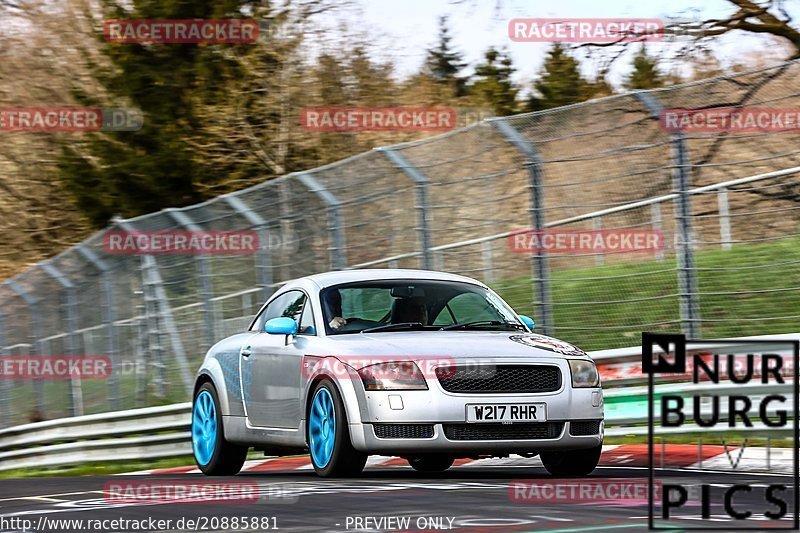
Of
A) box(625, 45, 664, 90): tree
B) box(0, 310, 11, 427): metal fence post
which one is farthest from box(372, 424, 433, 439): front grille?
box(0, 310, 11, 427): metal fence post

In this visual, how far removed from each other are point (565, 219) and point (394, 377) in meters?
5.95

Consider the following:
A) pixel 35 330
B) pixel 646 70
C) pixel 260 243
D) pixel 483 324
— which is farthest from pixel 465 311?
pixel 35 330

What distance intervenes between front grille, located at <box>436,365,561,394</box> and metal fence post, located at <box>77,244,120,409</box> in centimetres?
1152

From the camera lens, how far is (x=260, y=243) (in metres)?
16.5

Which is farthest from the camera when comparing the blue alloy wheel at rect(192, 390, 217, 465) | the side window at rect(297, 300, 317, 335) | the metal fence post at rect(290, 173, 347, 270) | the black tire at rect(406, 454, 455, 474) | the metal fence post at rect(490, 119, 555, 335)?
the metal fence post at rect(290, 173, 347, 270)

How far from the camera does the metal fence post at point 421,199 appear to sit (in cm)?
1437

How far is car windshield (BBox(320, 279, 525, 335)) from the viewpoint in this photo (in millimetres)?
10266

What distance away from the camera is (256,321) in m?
11.8

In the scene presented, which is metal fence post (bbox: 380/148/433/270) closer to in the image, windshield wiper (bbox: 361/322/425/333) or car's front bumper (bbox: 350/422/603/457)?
windshield wiper (bbox: 361/322/425/333)

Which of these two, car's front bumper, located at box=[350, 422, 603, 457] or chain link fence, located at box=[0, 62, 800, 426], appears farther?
chain link fence, located at box=[0, 62, 800, 426]

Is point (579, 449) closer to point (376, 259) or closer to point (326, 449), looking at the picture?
point (326, 449)

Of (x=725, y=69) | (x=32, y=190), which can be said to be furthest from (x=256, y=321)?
(x=32, y=190)

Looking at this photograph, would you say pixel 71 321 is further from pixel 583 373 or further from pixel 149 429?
pixel 583 373

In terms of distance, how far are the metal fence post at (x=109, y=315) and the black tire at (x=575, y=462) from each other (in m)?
11.0
